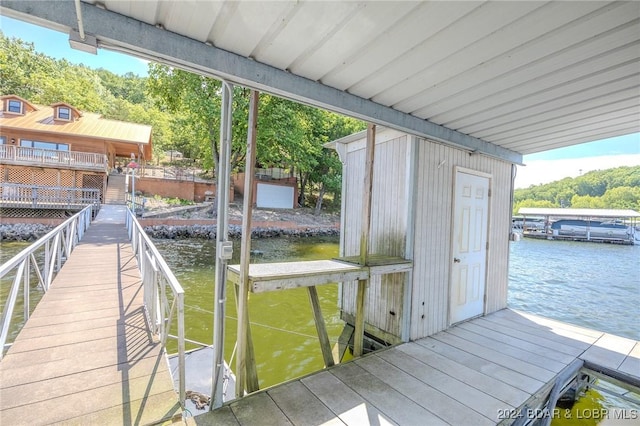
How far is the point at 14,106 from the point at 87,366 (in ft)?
76.8

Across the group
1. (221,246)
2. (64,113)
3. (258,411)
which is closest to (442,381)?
(258,411)

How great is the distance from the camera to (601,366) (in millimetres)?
3002

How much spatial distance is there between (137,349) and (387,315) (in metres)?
2.69

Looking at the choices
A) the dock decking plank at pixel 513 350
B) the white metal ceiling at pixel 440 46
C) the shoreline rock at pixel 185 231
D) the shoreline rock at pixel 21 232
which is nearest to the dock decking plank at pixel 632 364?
the dock decking plank at pixel 513 350

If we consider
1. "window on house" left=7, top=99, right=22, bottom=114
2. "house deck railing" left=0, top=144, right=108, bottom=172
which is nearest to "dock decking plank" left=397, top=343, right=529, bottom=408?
"house deck railing" left=0, top=144, right=108, bottom=172

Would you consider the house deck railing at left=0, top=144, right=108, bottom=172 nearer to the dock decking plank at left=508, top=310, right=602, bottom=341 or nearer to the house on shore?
the house on shore

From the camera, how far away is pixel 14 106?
1731 centimetres

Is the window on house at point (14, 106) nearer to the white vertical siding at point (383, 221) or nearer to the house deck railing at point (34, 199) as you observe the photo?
the house deck railing at point (34, 199)

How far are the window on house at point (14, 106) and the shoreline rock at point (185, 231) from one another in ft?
34.9

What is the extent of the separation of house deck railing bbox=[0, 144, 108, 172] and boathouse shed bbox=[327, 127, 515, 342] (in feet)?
58.3

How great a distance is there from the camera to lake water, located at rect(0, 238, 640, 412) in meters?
4.48

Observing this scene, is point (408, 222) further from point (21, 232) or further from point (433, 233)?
point (21, 232)

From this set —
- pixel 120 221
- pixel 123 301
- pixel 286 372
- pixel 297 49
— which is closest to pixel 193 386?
pixel 286 372

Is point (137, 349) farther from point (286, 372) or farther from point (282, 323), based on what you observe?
point (282, 323)
